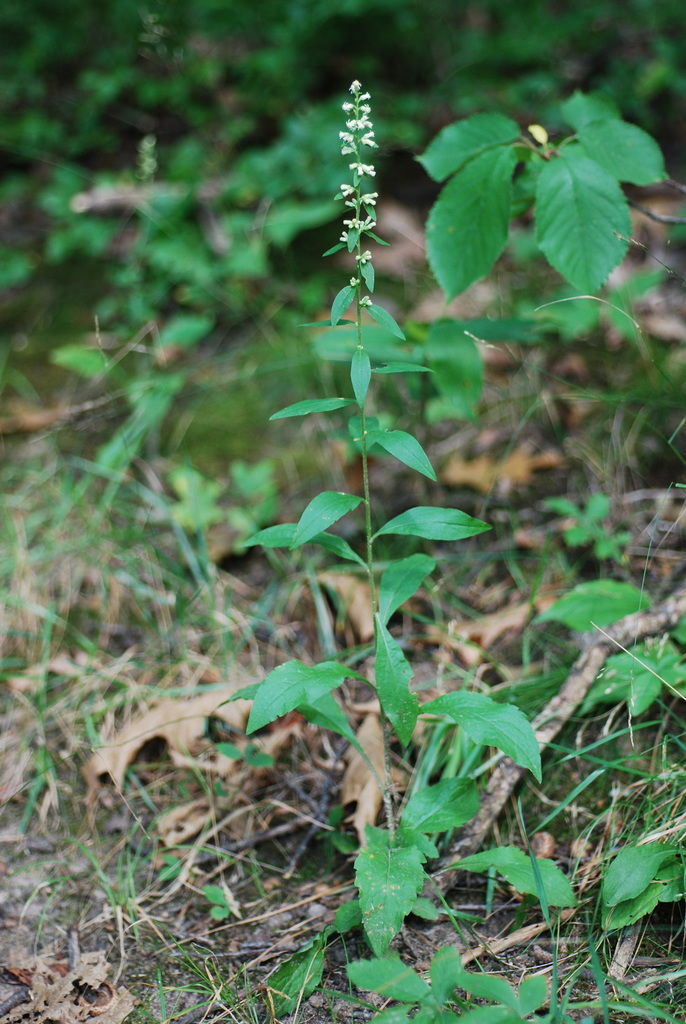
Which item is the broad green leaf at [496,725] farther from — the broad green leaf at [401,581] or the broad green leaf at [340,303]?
the broad green leaf at [340,303]

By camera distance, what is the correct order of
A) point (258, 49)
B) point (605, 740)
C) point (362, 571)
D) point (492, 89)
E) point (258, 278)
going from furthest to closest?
1. point (258, 49)
2. point (492, 89)
3. point (258, 278)
4. point (362, 571)
5. point (605, 740)

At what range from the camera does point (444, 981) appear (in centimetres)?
110

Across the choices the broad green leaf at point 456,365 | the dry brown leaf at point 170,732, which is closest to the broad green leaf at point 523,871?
the dry brown leaf at point 170,732

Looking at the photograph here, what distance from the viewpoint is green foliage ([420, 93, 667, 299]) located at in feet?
5.33

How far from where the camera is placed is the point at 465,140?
1.71 m

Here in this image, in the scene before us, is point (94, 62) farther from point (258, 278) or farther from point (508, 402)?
point (508, 402)

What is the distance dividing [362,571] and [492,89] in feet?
9.96

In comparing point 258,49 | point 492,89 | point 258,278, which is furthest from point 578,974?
point 258,49

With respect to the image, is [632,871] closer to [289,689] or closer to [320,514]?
[289,689]

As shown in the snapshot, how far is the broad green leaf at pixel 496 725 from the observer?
1.20 metres

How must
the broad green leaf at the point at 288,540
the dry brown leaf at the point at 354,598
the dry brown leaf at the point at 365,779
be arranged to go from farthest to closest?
the dry brown leaf at the point at 354,598 → the dry brown leaf at the point at 365,779 → the broad green leaf at the point at 288,540

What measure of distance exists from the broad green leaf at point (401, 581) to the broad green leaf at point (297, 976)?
55 cm

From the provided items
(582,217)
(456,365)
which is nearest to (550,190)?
(582,217)

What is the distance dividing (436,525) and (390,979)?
66 cm
